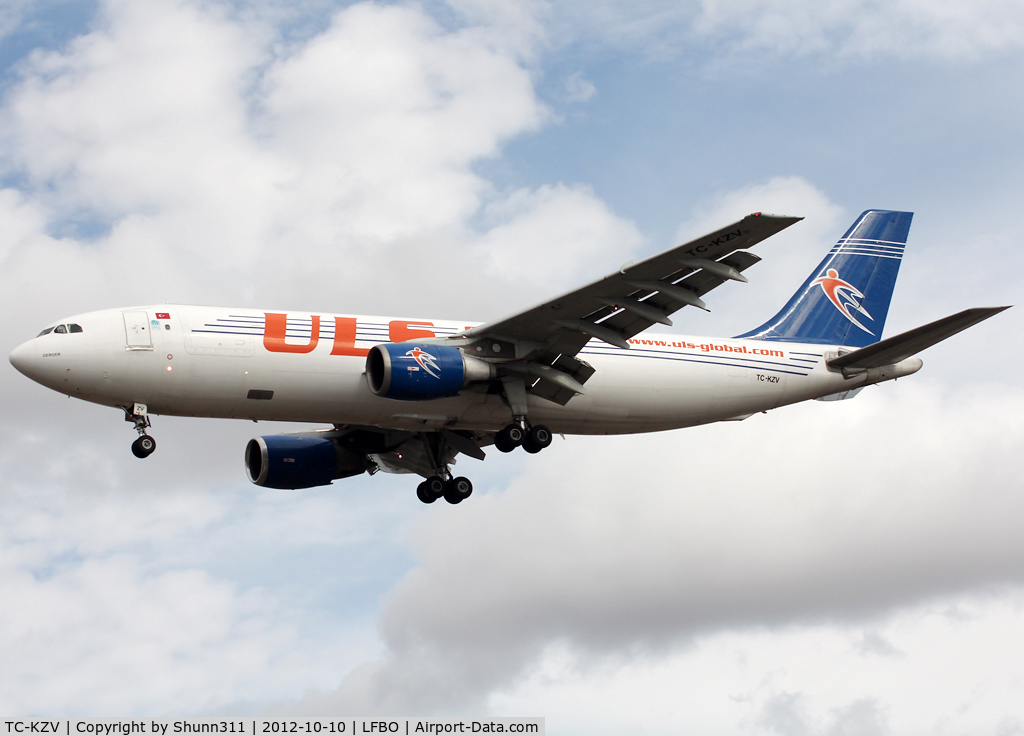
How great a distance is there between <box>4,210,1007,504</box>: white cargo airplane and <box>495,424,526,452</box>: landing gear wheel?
55 millimetres

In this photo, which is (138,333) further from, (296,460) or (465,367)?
(296,460)

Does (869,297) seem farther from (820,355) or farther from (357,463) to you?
(357,463)

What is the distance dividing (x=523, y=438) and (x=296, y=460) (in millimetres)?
8746

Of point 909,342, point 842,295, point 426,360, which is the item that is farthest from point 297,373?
point 842,295

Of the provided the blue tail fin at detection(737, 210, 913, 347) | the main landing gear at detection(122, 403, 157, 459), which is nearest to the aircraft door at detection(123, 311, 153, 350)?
the main landing gear at detection(122, 403, 157, 459)

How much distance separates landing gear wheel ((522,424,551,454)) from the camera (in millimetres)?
31688

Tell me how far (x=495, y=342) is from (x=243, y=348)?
6700 millimetres

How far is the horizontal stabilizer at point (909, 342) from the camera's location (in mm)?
30125

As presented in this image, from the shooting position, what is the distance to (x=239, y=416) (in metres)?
29.9

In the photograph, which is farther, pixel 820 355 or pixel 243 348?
pixel 820 355

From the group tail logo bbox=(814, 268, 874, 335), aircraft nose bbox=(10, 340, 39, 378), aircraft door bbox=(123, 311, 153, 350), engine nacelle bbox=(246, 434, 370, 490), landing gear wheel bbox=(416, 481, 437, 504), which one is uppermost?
tail logo bbox=(814, 268, 874, 335)

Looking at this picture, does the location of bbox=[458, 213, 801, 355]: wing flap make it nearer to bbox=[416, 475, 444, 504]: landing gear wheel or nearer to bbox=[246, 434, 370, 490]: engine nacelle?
bbox=[416, 475, 444, 504]: landing gear wheel

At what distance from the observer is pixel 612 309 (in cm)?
3025

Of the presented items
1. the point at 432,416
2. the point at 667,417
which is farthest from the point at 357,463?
the point at 667,417
